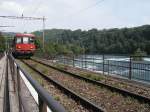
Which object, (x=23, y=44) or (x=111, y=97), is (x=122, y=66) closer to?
(x=111, y=97)

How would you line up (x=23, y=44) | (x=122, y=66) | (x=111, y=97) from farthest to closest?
(x=23, y=44)
(x=122, y=66)
(x=111, y=97)

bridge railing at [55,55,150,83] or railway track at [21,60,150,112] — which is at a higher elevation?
bridge railing at [55,55,150,83]

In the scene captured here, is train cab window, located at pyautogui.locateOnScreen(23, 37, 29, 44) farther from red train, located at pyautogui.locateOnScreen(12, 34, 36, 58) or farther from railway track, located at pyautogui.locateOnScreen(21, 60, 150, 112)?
railway track, located at pyautogui.locateOnScreen(21, 60, 150, 112)

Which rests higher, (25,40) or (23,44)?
(25,40)

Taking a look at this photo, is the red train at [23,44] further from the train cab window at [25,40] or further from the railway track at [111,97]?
the railway track at [111,97]

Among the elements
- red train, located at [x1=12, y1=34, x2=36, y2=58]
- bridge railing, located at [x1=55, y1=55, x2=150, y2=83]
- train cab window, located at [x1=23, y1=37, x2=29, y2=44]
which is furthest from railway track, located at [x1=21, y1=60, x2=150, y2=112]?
train cab window, located at [x1=23, y1=37, x2=29, y2=44]

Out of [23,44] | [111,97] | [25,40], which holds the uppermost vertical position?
[25,40]

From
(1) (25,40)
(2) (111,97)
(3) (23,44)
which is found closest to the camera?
(2) (111,97)

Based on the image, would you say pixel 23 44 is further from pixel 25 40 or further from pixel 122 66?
pixel 122 66

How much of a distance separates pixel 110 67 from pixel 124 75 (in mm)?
2766

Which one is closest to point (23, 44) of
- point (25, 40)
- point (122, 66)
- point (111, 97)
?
point (25, 40)

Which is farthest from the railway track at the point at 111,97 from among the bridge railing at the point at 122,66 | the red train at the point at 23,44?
the red train at the point at 23,44

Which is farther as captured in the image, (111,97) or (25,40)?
(25,40)

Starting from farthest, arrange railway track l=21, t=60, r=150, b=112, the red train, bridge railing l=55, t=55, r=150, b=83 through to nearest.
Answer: the red train < bridge railing l=55, t=55, r=150, b=83 < railway track l=21, t=60, r=150, b=112
